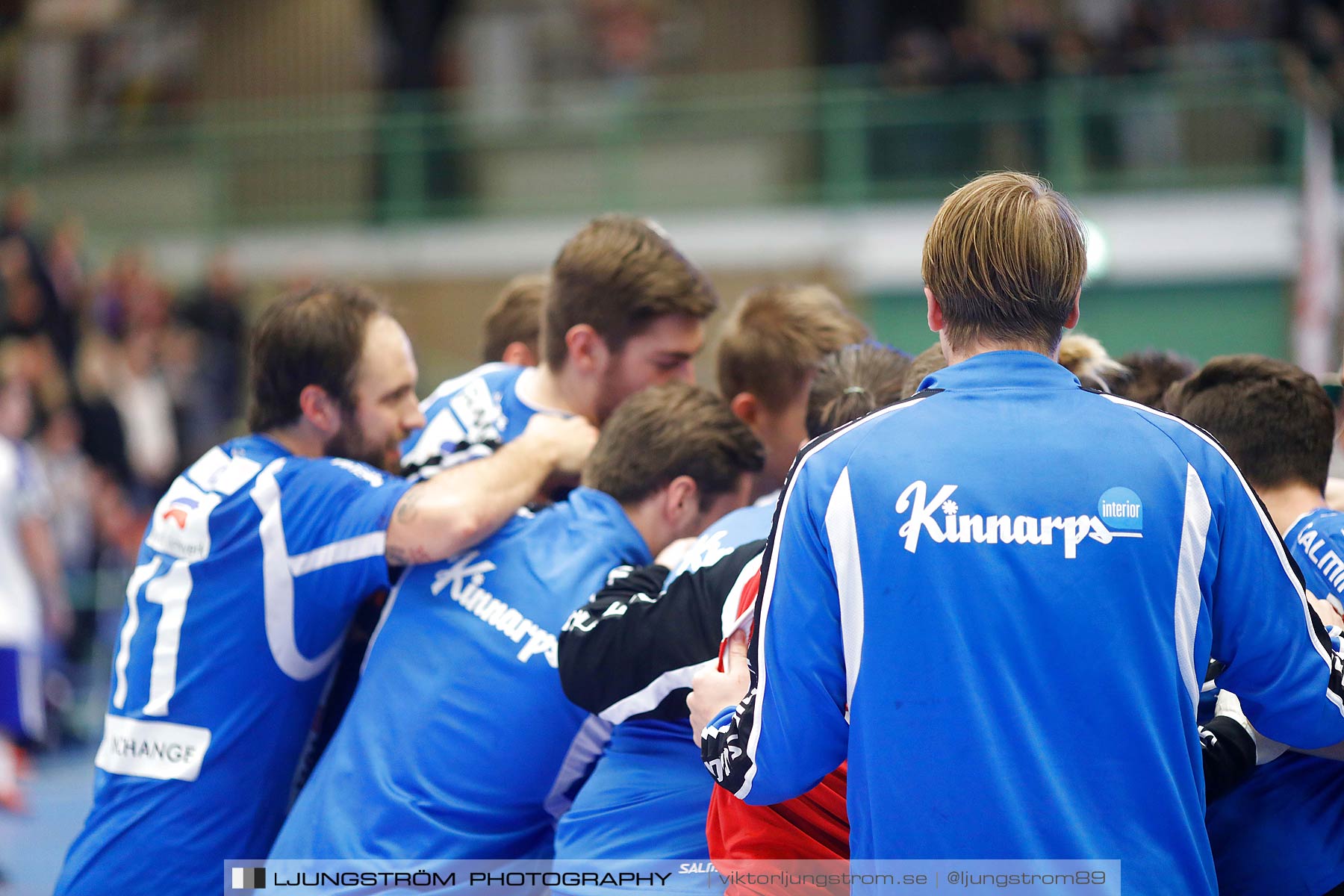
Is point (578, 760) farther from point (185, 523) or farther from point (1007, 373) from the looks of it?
point (1007, 373)

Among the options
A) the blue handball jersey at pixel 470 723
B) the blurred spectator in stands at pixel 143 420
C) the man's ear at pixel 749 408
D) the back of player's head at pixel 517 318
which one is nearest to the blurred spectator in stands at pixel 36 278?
the blurred spectator in stands at pixel 143 420

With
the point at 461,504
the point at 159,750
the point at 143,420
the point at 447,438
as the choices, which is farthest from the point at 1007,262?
the point at 143,420

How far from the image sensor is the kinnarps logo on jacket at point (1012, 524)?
6.35 feet

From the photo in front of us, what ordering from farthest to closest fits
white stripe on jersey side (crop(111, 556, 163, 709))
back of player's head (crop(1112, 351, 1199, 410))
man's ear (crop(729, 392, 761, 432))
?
man's ear (crop(729, 392, 761, 432)), back of player's head (crop(1112, 351, 1199, 410)), white stripe on jersey side (crop(111, 556, 163, 709))

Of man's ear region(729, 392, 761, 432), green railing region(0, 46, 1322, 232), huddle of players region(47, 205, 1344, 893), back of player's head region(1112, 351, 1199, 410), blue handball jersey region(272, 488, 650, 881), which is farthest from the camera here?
green railing region(0, 46, 1322, 232)

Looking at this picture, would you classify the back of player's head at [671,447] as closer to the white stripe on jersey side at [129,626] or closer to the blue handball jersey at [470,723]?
the blue handball jersey at [470,723]

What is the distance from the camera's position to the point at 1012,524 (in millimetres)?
1934

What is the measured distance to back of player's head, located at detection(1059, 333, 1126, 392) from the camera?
10.4 feet

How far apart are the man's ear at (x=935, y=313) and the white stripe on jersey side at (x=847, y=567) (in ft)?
1.02

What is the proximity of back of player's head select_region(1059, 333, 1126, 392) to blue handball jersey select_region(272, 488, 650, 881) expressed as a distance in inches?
44.1

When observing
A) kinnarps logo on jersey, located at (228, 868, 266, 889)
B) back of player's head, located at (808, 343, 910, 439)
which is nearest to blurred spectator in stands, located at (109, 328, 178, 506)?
kinnarps logo on jersey, located at (228, 868, 266, 889)

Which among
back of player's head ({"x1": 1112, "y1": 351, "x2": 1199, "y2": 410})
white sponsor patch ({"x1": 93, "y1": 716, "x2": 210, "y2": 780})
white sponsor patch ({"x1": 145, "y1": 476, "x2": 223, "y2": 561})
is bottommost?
white sponsor patch ({"x1": 93, "y1": 716, "x2": 210, "y2": 780})

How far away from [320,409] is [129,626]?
2.26 feet

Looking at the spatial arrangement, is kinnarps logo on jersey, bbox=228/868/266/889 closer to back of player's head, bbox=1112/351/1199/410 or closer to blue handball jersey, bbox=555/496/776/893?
blue handball jersey, bbox=555/496/776/893
